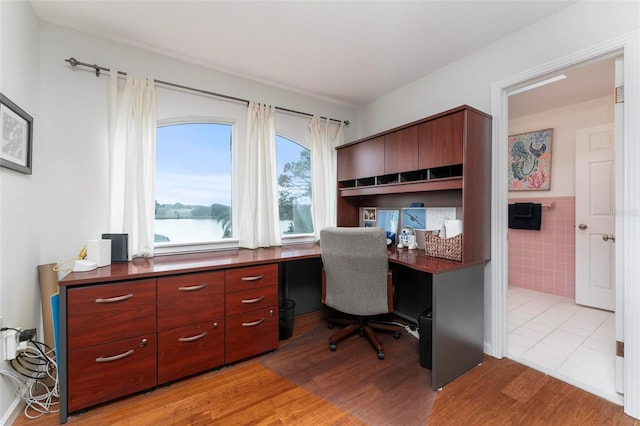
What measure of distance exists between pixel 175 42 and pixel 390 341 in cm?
316

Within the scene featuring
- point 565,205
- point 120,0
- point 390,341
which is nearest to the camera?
point 120,0

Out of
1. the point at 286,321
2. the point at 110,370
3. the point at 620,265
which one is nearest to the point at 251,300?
the point at 286,321

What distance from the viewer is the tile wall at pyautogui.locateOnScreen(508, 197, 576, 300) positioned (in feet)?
11.4

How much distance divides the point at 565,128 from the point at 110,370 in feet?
17.3

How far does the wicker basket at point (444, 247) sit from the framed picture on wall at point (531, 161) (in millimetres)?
2645

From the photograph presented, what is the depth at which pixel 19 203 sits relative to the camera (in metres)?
1.66

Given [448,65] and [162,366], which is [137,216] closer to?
[162,366]

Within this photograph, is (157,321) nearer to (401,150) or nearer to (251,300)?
(251,300)

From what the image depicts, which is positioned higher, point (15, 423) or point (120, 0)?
point (120, 0)

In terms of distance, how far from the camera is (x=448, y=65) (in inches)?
100

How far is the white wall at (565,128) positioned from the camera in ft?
10.6

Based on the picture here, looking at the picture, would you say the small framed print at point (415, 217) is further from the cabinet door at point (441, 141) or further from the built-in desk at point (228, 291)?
the cabinet door at point (441, 141)

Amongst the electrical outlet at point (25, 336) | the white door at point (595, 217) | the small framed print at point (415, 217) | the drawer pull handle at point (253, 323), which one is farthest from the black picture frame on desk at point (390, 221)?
the electrical outlet at point (25, 336)

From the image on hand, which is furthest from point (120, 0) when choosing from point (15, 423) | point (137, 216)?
point (15, 423)
